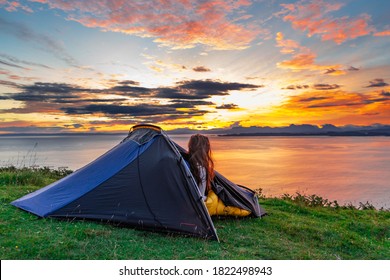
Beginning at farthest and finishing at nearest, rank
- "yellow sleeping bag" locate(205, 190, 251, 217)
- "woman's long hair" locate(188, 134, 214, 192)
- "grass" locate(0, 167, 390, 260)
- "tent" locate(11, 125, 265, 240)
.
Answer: "yellow sleeping bag" locate(205, 190, 251, 217), "woman's long hair" locate(188, 134, 214, 192), "tent" locate(11, 125, 265, 240), "grass" locate(0, 167, 390, 260)

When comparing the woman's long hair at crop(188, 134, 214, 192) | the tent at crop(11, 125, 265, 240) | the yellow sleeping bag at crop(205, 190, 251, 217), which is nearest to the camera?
the tent at crop(11, 125, 265, 240)

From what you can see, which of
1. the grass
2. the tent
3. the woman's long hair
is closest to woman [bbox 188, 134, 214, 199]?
the woman's long hair

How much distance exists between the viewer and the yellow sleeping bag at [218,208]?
7.87 m

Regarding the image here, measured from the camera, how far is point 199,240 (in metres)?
6.40

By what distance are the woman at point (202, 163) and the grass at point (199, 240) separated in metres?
1.02

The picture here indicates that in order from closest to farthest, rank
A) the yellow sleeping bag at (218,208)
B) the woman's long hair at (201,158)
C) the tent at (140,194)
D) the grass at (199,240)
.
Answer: the grass at (199,240)
the tent at (140,194)
the woman's long hair at (201,158)
the yellow sleeping bag at (218,208)

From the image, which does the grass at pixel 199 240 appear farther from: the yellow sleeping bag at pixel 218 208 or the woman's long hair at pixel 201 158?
the woman's long hair at pixel 201 158

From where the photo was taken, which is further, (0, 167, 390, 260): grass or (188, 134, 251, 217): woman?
(188, 134, 251, 217): woman

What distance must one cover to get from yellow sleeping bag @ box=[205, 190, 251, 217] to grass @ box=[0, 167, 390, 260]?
0.55 ft

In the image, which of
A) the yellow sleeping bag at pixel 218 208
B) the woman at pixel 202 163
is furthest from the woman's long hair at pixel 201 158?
the yellow sleeping bag at pixel 218 208

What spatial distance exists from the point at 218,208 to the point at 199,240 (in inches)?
66.6

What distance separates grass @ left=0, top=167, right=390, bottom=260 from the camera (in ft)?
18.1

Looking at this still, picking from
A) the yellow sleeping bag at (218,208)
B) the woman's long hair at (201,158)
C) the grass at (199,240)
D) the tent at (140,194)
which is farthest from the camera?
the yellow sleeping bag at (218,208)

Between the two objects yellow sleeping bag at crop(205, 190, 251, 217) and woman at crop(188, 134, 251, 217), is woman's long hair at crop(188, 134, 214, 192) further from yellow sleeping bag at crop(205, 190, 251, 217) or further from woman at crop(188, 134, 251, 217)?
yellow sleeping bag at crop(205, 190, 251, 217)
